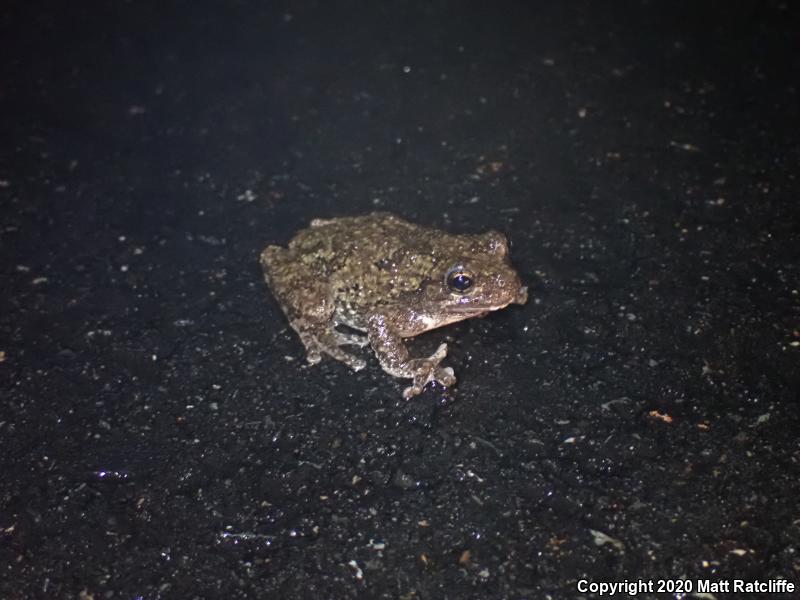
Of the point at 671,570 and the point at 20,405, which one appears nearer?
the point at 671,570

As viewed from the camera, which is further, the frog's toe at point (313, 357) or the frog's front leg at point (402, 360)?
the frog's toe at point (313, 357)

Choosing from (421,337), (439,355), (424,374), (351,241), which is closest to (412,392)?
(424,374)

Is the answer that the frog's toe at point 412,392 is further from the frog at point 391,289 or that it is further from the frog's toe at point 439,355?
the frog's toe at point 439,355

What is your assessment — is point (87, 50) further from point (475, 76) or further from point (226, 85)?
point (475, 76)

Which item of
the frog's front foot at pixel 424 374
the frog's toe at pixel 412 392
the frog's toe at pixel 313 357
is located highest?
the frog's toe at pixel 313 357

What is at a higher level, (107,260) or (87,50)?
(87,50)

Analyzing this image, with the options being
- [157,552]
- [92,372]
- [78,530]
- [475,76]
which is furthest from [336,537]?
[475,76]

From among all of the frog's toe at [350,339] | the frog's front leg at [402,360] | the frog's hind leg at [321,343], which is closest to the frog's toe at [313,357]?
the frog's hind leg at [321,343]
